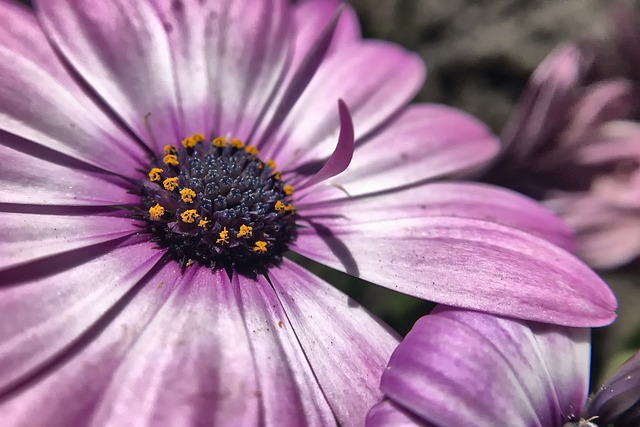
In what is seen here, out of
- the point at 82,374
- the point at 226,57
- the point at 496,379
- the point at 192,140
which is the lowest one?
the point at 82,374

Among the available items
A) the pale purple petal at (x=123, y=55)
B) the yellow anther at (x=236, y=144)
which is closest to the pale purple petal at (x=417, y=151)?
the yellow anther at (x=236, y=144)

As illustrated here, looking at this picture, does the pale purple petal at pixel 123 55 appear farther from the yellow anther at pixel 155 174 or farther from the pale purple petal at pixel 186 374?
the pale purple petal at pixel 186 374

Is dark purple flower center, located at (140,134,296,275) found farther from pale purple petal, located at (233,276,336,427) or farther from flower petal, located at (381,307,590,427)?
flower petal, located at (381,307,590,427)

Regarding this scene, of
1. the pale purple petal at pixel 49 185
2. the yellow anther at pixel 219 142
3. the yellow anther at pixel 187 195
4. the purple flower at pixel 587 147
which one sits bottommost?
the pale purple petal at pixel 49 185

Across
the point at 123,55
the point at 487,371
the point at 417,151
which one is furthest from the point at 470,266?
the point at 123,55

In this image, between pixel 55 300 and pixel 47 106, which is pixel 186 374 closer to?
pixel 55 300

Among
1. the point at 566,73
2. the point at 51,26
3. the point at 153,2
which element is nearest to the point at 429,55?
the point at 566,73

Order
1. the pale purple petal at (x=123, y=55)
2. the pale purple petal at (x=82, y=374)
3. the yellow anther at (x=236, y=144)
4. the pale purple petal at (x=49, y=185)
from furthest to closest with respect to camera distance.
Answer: the yellow anther at (x=236, y=144)
the pale purple petal at (x=123, y=55)
the pale purple petal at (x=49, y=185)
the pale purple petal at (x=82, y=374)

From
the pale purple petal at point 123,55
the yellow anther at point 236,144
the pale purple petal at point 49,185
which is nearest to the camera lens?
the pale purple petal at point 49,185
